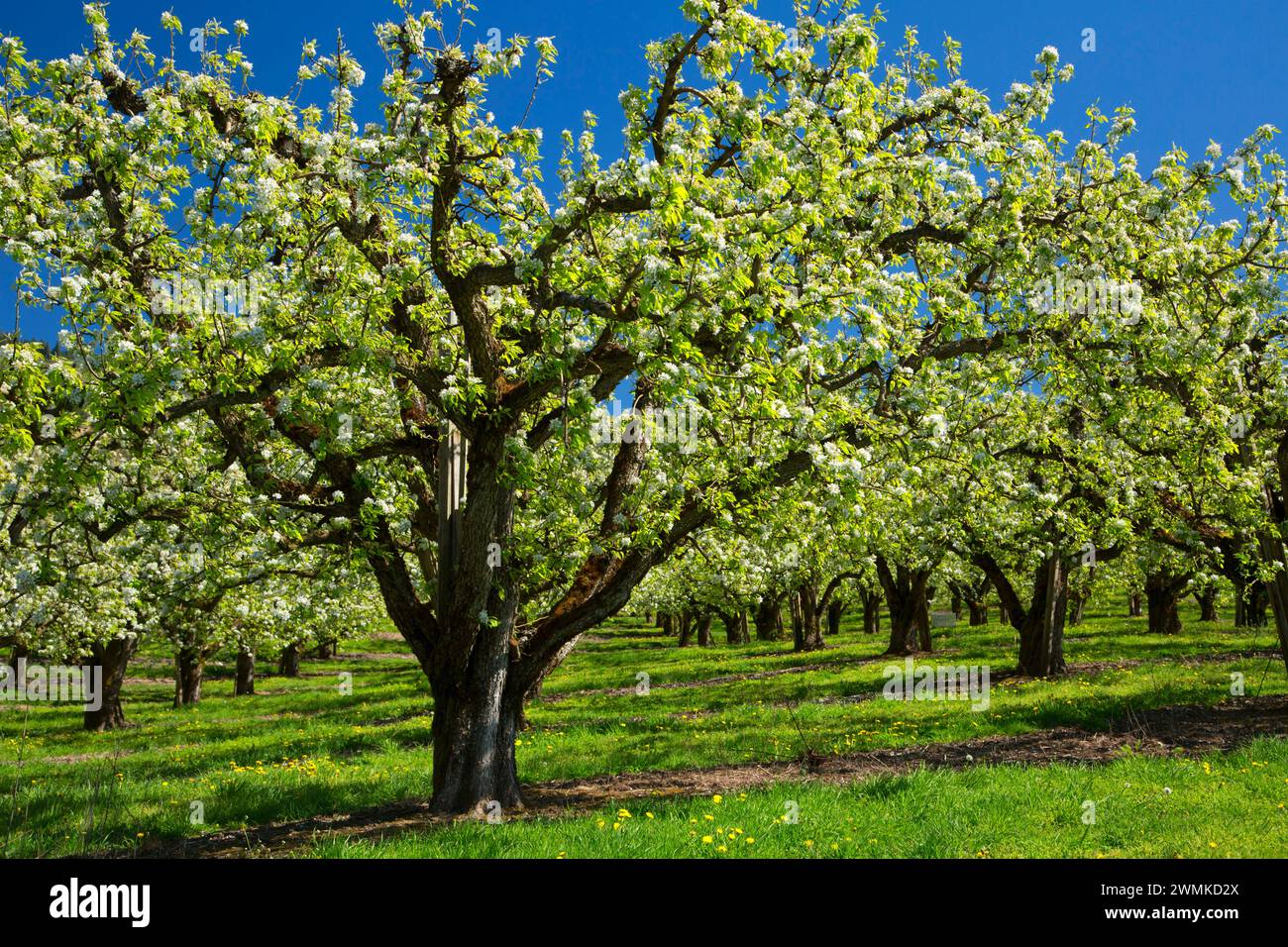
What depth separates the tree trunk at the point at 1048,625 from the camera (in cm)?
2373

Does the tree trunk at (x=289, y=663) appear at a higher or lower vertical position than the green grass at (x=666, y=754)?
lower

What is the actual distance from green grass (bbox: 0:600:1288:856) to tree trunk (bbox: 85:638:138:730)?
33.9 inches

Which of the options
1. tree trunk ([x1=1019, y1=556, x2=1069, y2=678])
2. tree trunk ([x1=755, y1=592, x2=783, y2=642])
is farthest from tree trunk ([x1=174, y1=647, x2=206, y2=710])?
tree trunk ([x1=755, y1=592, x2=783, y2=642])

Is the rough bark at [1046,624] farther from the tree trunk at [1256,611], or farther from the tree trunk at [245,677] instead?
the tree trunk at [245,677]

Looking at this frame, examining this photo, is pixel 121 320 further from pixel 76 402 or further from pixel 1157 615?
pixel 1157 615

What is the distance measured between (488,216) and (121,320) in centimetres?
Answer: 404

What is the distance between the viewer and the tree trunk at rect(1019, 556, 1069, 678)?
77.9ft

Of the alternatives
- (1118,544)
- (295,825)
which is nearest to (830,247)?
(295,825)

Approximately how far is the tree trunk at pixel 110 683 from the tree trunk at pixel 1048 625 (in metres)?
26.3

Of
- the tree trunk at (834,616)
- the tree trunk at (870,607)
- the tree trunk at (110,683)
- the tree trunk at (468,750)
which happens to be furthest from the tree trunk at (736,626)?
the tree trunk at (468,750)

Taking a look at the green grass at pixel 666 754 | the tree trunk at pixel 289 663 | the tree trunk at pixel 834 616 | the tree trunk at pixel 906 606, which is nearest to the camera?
the green grass at pixel 666 754

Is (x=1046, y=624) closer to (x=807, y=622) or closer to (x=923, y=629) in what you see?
(x=923, y=629)

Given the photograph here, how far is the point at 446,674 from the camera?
11.5 m

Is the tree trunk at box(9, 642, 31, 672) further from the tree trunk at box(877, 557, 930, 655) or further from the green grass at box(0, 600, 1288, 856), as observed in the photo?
Result: the tree trunk at box(877, 557, 930, 655)
